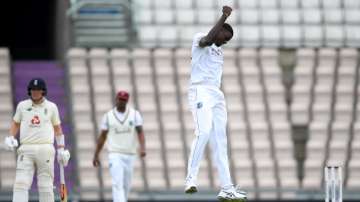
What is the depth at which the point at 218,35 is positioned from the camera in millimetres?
13109

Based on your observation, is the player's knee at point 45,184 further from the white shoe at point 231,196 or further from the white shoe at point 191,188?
the white shoe at point 231,196

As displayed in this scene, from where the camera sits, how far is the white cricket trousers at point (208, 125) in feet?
43.5

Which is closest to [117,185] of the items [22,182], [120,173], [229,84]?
[120,173]

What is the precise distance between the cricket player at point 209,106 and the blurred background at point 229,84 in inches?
317

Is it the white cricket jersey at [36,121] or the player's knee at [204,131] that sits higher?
the white cricket jersey at [36,121]

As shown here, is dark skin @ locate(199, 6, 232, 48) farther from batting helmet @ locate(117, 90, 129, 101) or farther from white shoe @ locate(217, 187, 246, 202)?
batting helmet @ locate(117, 90, 129, 101)

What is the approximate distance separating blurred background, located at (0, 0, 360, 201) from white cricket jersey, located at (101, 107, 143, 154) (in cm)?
448

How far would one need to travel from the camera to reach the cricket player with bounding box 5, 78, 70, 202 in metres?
14.2

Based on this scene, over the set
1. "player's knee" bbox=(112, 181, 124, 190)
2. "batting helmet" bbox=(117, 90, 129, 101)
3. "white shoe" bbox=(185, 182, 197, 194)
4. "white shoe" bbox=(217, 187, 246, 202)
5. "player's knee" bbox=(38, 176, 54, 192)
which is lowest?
"white shoe" bbox=(217, 187, 246, 202)

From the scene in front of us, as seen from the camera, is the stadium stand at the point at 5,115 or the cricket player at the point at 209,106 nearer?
the cricket player at the point at 209,106

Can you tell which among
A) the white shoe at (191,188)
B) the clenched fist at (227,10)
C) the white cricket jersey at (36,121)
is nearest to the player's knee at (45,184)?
the white cricket jersey at (36,121)

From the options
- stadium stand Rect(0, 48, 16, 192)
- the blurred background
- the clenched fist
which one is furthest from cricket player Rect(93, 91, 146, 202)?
the blurred background

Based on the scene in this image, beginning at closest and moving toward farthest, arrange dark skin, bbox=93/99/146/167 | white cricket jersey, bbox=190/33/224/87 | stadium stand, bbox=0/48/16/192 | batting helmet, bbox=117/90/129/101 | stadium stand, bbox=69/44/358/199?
white cricket jersey, bbox=190/33/224/87 < batting helmet, bbox=117/90/129/101 < dark skin, bbox=93/99/146/167 < stadium stand, bbox=0/48/16/192 < stadium stand, bbox=69/44/358/199

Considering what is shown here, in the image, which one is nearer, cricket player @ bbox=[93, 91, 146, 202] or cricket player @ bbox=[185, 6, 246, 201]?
cricket player @ bbox=[185, 6, 246, 201]
